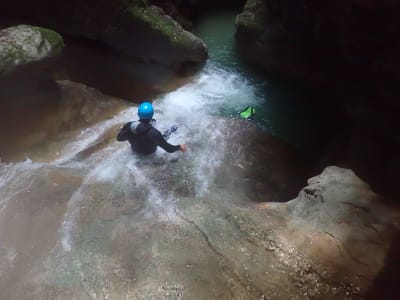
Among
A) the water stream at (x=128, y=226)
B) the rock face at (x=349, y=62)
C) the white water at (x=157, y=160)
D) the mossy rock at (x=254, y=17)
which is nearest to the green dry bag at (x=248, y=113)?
the white water at (x=157, y=160)

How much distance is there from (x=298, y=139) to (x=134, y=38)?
225 inches

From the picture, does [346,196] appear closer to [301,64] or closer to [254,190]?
[254,190]

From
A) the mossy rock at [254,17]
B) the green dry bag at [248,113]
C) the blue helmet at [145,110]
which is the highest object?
the mossy rock at [254,17]

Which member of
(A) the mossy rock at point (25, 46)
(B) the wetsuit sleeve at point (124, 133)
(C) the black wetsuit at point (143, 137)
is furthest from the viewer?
(A) the mossy rock at point (25, 46)

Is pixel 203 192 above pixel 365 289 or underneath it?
underneath

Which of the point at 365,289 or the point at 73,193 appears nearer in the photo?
the point at 365,289

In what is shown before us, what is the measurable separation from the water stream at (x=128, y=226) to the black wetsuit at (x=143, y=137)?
11.8 inches

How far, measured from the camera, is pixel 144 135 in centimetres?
680

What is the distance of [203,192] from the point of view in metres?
6.62

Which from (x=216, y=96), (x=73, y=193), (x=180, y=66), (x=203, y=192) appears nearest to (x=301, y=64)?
(x=216, y=96)

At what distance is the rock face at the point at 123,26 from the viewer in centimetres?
1055

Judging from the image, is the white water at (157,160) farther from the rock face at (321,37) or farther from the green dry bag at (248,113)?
the rock face at (321,37)

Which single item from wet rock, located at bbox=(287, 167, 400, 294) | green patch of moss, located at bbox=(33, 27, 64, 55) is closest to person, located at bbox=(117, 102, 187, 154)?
wet rock, located at bbox=(287, 167, 400, 294)

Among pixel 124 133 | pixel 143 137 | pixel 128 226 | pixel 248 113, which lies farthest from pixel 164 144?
pixel 248 113
